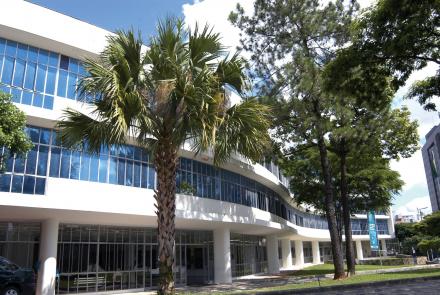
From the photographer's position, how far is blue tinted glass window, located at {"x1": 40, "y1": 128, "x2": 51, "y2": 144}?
17.0 meters

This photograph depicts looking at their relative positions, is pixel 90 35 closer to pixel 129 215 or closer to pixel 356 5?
pixel 129 215

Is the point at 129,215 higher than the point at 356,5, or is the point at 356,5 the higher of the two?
the point at 356,5

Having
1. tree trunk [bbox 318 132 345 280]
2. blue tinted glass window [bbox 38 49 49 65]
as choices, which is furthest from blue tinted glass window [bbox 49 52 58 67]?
tree trunk [bbox 318 132 345 280]

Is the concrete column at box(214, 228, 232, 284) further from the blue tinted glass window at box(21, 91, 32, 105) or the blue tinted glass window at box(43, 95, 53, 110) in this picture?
the blue tinted glass window at box(21, 91, 32, 105)

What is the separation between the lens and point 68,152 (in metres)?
17.5

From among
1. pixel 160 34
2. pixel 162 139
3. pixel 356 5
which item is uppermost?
pixel 356 5

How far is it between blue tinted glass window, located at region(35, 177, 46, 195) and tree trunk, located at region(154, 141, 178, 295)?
18.8 ft

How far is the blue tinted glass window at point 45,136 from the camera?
16970 millimetres

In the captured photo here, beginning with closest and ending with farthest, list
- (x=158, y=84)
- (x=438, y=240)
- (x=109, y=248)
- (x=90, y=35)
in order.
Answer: (x=158, y=84) → (x=90, y=35) → (x=109, y=248) → (x=438, y=240)

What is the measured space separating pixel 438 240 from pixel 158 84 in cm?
3192

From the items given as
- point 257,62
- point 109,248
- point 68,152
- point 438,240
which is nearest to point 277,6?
point 257,62

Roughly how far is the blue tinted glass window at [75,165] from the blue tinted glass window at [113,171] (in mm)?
1436

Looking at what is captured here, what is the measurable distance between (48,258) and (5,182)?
3.72m

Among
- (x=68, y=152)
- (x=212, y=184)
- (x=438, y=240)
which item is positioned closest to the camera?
(x=68, y=152)
